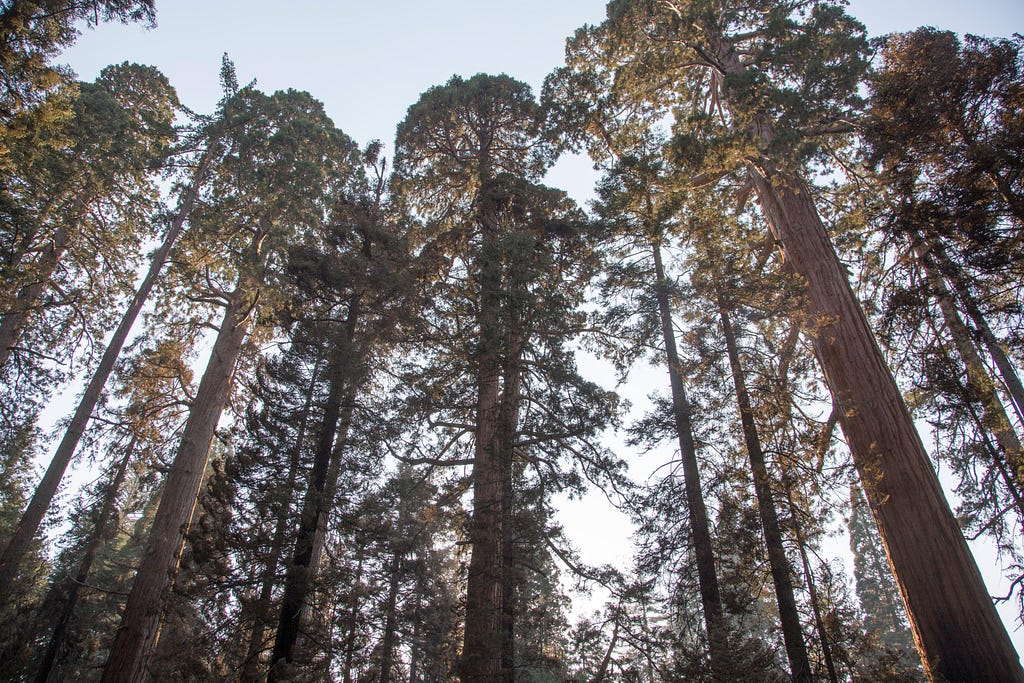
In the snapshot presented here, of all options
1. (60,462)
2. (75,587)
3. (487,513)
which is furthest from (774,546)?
(75,587)

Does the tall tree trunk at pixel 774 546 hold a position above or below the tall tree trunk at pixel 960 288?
below

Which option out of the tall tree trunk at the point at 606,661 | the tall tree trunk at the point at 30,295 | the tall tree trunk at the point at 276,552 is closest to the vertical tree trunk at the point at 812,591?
the tall tree trunk at the point at 606,661

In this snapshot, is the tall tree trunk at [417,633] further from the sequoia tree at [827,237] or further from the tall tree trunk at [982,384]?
the tall tree trunk at [982,384]

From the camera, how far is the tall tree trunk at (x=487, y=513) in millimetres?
7320

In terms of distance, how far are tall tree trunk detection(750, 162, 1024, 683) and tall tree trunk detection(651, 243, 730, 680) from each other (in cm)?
209

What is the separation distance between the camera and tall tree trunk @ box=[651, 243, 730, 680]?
6.34 m

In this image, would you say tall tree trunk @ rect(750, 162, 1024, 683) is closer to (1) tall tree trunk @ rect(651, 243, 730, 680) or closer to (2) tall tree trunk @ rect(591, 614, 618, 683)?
(1) tall tree trunk @ rect(651, 243, 730, 680)

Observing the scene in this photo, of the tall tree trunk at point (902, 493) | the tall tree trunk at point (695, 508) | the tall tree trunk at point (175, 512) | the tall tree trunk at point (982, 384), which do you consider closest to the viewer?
the tall tree trunk at point (902, 493)

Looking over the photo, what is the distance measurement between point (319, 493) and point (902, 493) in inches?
311

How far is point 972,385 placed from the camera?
662 cm

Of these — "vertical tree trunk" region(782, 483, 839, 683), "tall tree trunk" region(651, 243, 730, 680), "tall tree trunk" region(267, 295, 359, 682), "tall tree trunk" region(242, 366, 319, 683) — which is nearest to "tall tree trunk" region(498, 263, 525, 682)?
"tall tree trunk" region(267, 295, 359, 682)

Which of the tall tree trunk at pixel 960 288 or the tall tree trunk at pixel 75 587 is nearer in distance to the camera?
the tall tree trunk at pixel 960 288

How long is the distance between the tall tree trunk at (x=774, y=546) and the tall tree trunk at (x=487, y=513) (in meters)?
4.07

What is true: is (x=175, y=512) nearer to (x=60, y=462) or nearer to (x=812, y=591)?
(x=60, y=462)
